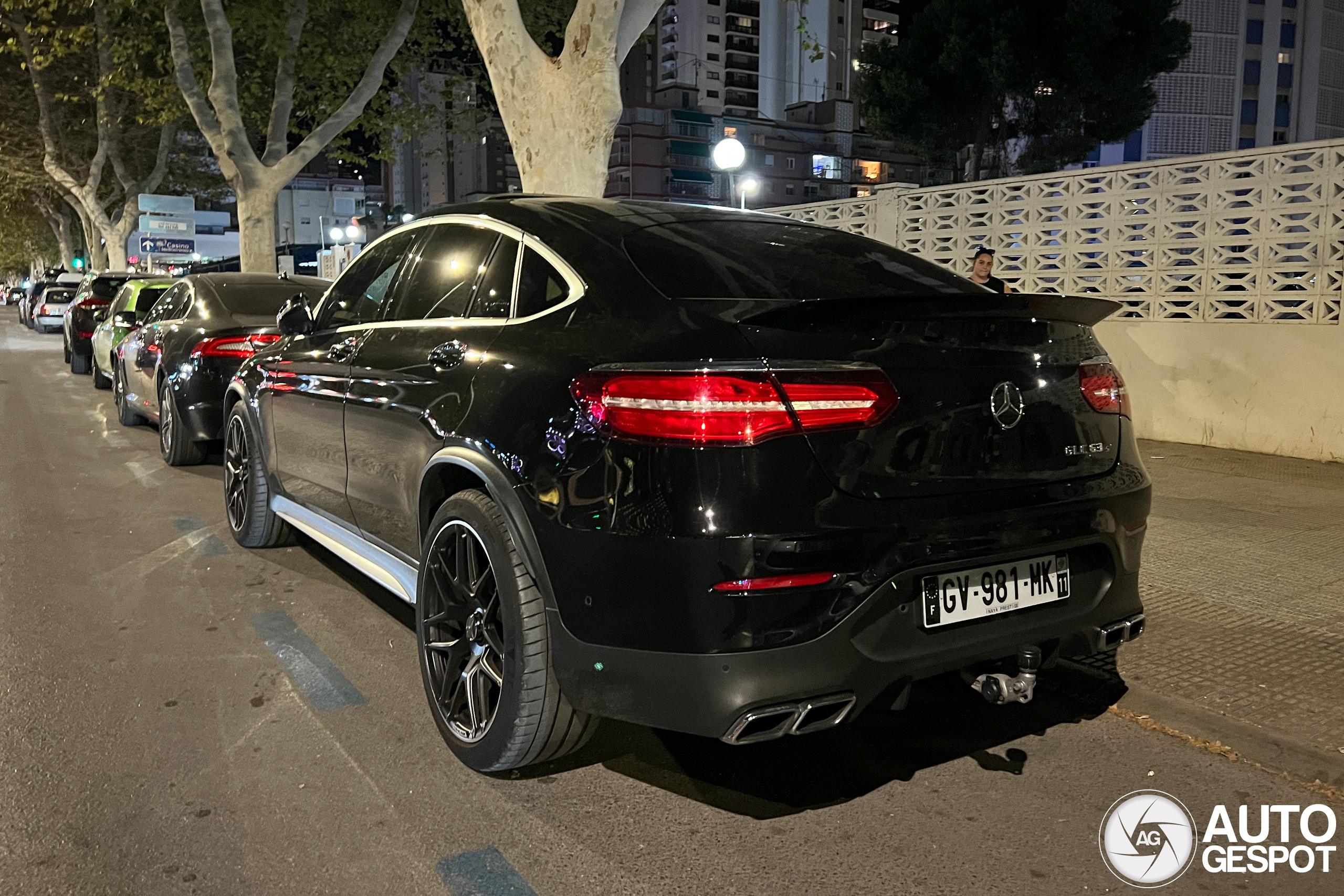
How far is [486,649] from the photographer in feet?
11.0

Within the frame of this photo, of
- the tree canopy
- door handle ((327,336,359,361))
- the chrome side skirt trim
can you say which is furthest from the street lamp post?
the tree canopy

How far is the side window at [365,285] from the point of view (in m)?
4.61

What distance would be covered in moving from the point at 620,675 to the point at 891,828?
2.84 ft

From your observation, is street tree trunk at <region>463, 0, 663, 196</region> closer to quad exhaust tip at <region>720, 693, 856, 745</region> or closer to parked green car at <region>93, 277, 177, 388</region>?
parked green car at <region>93, 277, 177, 388</region>

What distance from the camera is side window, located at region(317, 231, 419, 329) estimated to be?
4.61 metres

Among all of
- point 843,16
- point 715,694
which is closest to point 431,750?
point 715,694

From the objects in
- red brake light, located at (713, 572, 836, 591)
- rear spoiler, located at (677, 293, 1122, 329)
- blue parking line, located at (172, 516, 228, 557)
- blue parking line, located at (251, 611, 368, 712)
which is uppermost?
rear spoiler, located at (677, 293, 1122, 329)

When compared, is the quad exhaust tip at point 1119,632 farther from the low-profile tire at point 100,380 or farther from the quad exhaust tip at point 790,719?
the low-profile tire at point 100,380

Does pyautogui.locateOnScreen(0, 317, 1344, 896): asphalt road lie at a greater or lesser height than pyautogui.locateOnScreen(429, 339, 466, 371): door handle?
lesser

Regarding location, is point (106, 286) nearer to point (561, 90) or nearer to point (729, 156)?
point (729, 156)

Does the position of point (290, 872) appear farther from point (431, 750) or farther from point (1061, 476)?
point (1061, 476)

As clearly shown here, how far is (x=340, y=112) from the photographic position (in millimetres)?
20094

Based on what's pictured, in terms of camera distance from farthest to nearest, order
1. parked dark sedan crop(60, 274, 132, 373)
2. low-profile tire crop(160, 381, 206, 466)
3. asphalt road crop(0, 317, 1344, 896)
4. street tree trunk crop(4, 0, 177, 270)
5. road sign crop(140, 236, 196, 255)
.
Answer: road sign crop(140, 236, 196, 255), street tree trunk crop(4, 0, 177, 270), parked dark sedan crop(60, 274, 132, 373), low-profile tire crop(160, 381, 206, 466), asphalt road crop(0, 317, 1344, 896)

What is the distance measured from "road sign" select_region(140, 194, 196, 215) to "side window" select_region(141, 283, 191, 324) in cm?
3448
